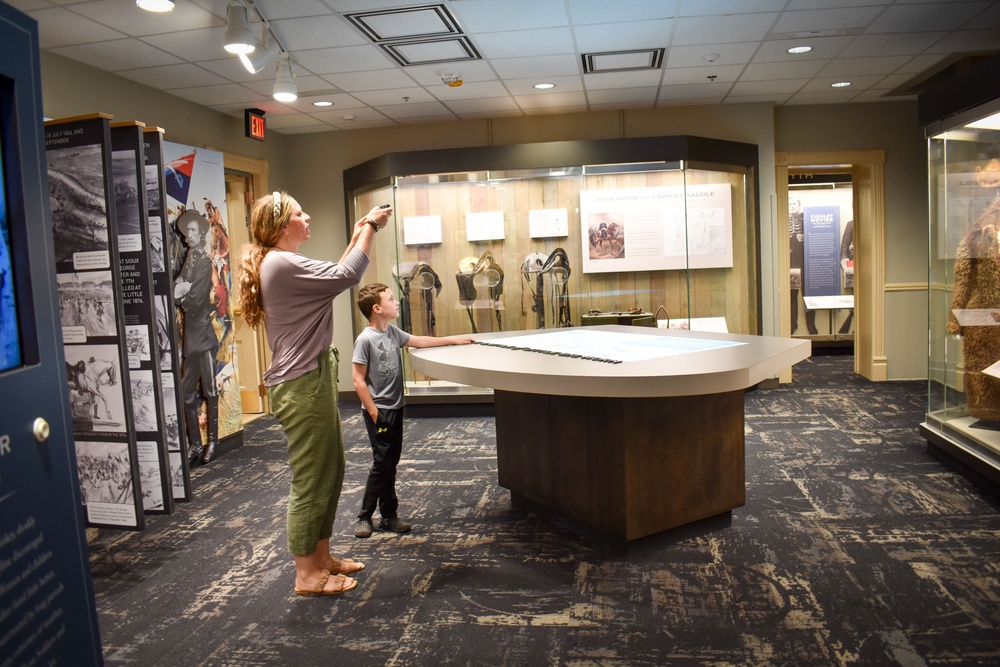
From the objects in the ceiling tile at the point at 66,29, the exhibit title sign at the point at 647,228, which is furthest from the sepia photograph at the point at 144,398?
the exhibit title sign at the point at 647,228

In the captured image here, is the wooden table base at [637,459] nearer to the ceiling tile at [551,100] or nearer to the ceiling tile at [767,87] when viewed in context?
the ceiling tile at [551,100]

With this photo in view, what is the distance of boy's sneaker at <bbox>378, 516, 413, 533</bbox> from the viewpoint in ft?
12.2

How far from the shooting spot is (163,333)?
13.9 feet

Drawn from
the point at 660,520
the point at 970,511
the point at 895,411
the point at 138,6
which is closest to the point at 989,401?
the point at 970,511

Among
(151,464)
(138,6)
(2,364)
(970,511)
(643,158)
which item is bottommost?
(970,511)

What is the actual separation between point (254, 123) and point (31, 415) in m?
5.54

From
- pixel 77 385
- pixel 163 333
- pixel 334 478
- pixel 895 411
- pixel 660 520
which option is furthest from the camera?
pixel 895 411

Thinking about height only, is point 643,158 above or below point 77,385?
above

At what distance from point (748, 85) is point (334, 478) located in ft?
17.6

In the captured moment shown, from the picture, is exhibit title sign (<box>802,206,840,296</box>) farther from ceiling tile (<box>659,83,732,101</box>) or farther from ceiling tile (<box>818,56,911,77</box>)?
ceiling tile (<box>818,56,911,77</box>)

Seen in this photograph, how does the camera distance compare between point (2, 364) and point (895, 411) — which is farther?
point (895, 411)

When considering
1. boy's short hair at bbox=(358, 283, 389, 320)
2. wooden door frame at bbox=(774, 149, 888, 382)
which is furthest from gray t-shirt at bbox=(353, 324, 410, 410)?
wooden door frame at bbox=(774, 149, 888, 382)

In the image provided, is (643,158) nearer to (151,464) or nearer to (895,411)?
(895,411)

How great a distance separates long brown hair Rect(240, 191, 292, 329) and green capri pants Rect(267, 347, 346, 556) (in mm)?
314
